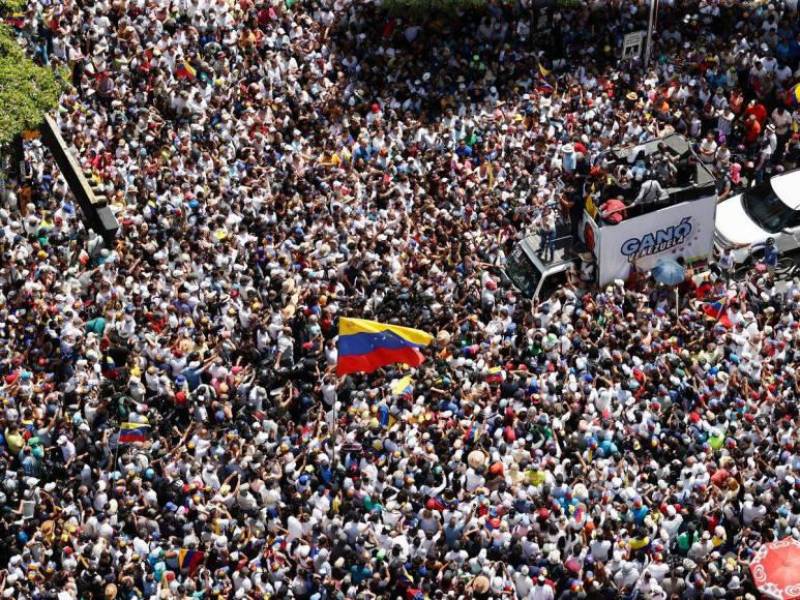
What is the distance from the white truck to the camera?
29031 mm

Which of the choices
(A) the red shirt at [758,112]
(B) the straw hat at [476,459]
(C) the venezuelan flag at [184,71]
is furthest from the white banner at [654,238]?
(C) the venezuelan flag at [184,71]

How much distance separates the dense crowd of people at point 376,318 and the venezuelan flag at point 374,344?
2.77 ft

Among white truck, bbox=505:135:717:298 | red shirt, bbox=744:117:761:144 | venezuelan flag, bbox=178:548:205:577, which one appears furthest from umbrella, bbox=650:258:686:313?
venezuelan flag, bbox=178:548:205:577

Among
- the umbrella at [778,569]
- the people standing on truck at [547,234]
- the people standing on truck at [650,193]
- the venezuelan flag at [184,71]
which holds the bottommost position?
the umbrella at [778,569]

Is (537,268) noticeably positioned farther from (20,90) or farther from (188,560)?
(20,90)

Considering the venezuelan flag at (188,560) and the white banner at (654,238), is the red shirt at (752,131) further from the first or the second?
the venezuelan flag at (188,560)

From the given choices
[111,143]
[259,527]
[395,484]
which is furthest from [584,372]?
[111,143]

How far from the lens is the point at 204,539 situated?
2383cm

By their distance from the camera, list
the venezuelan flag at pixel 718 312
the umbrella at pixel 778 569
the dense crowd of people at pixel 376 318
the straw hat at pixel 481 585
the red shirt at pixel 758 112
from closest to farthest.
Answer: the umbrella at pixel 778 569, the straw hat at pixel 481 585, the dense crowd of people at pixel 376 318, the venezuelan flag at pixel 718 312, the red shirt at pixel 758 112

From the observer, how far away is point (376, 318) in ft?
92.1

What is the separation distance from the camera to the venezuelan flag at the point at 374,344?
2511 centimetres

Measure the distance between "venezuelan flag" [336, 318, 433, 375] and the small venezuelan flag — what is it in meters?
3.48

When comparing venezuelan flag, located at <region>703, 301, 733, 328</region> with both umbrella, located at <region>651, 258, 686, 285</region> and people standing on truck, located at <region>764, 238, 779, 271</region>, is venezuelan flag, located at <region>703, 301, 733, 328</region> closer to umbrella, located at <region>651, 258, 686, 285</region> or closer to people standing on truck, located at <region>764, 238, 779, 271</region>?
umbrella, located at <region>651, 258, 686, 285</region>

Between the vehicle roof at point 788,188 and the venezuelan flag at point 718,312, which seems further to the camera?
the vehicle roof at point 788,188
